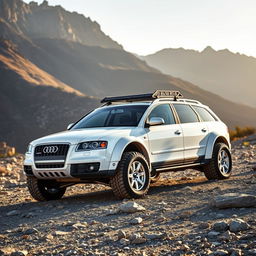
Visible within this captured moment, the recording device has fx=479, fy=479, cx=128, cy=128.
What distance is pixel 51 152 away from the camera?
7562 mm

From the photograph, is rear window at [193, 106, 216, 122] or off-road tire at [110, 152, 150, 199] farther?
rear window at [193, 106, 216, 122]

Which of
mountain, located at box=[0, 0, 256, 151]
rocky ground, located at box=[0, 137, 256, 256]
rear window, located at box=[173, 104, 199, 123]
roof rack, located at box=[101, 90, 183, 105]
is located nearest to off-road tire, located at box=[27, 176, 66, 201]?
rocky ground, located at box=[0, 137, 256, 256]

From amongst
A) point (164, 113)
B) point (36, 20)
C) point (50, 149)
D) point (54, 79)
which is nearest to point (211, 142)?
point (164, 113)

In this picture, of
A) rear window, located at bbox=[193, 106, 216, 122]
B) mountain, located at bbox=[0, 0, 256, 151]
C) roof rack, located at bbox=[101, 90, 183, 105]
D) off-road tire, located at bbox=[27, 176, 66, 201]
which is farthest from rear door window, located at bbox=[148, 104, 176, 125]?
mountain, located at bbox=[0, 0, 256, 151]

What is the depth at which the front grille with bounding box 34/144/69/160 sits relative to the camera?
7.44 m

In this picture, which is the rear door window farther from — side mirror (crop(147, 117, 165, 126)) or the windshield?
side mirror (crop(147, 117, 165, 126))

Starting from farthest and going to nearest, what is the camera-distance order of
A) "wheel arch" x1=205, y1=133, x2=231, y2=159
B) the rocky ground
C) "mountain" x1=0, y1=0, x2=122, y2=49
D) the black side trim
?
"mountain" x1=0, y1=0, x2=122, y2=49
"wheel arch" x1=205, y1=133, x2=231, y2=159
the black side trim
the rocky ground

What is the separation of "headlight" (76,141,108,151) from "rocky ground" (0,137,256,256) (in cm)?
88

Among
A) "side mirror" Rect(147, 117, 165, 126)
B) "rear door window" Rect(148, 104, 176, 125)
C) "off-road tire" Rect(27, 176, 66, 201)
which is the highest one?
"rear door window" Rect(148, 104, 176, 125)

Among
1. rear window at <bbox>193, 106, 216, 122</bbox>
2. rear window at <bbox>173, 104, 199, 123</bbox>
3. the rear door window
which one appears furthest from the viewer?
rear window at <bbox>193, 106, 216, 122</bbox>

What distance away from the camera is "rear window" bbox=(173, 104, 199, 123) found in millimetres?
9406

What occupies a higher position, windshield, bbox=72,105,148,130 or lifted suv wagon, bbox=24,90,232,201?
windshield, bbox=72,105,148,130

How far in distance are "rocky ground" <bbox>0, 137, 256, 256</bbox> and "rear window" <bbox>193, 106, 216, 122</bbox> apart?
6.21 ft

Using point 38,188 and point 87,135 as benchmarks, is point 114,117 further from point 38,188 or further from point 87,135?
point 38,188
